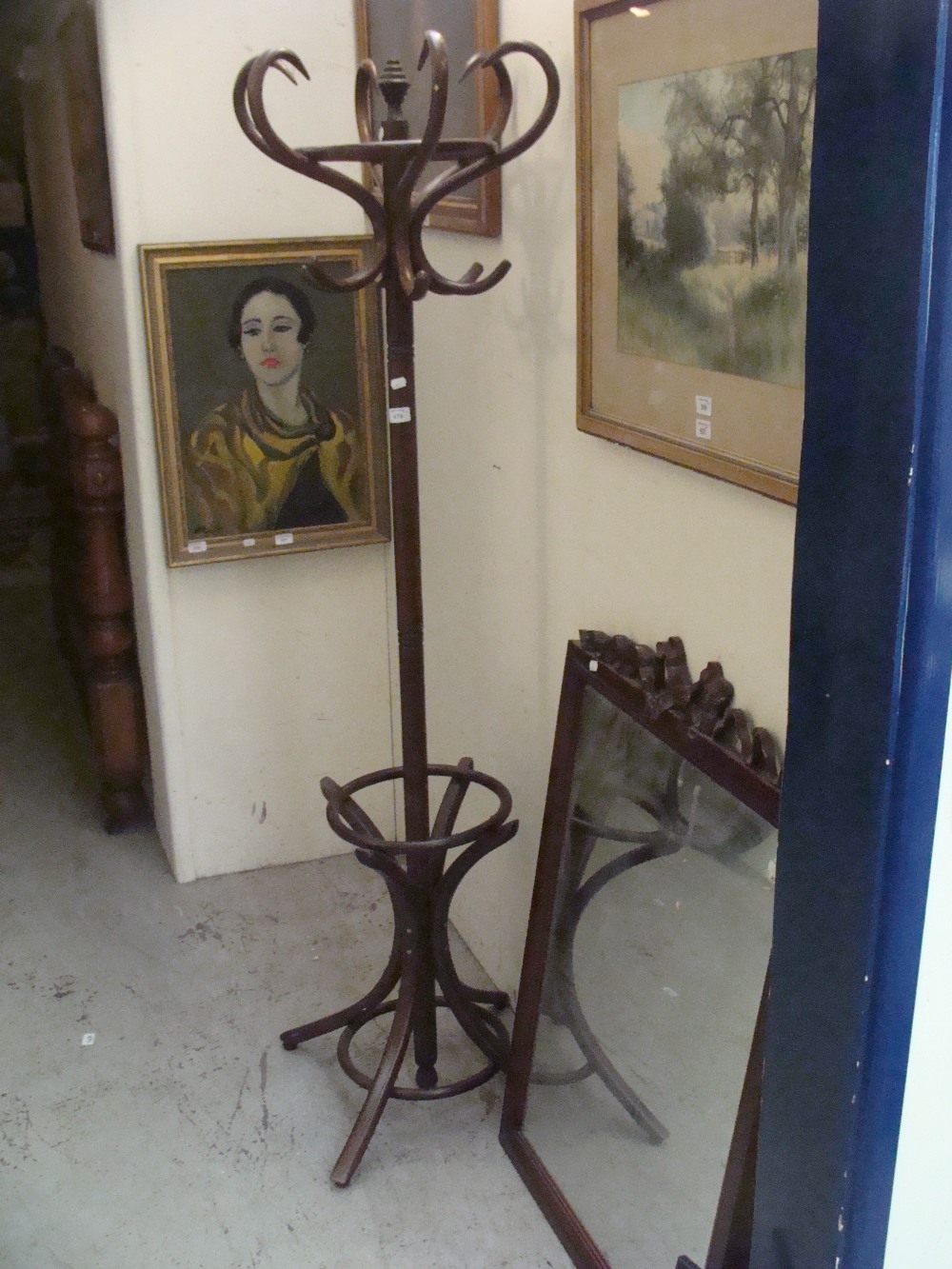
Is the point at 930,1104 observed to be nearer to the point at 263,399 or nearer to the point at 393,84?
the point at 393,84

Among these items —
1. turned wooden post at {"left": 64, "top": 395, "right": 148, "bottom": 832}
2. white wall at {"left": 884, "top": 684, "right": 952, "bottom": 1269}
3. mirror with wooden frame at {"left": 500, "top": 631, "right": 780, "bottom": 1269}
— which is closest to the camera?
white wall at {"left": 884, "top": 684, "right": 952, "bottom": 1269}

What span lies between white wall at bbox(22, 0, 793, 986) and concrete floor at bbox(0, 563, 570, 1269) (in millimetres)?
242

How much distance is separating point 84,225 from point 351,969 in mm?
1837

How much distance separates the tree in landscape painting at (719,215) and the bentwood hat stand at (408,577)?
0.21 meters

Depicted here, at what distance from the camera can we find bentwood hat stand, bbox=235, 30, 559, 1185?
1706mm

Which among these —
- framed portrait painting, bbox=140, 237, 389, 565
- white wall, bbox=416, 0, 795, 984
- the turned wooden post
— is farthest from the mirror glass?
the turned wooden post

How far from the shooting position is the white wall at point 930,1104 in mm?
726

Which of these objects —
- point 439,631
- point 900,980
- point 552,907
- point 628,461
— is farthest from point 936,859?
point 439,631

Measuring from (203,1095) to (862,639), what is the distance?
1.92m

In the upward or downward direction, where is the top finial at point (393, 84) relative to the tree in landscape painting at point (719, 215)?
upward

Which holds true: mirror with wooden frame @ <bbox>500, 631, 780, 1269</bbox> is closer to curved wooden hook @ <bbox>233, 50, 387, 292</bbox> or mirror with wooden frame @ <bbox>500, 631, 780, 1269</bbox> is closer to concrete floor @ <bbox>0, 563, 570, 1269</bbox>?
concrete floor @ <bbox>0, 563, 570, 1269</bbox>

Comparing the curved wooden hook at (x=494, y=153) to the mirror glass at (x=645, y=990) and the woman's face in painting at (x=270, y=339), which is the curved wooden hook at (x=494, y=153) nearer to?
the mirror glass at (x=645, y=990)

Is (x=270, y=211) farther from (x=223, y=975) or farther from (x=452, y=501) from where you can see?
(x=223, y=975)

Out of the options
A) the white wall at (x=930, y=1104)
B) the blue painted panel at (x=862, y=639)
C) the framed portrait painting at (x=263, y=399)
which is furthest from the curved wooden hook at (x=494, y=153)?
the white wall at (x=930, y=1104)
